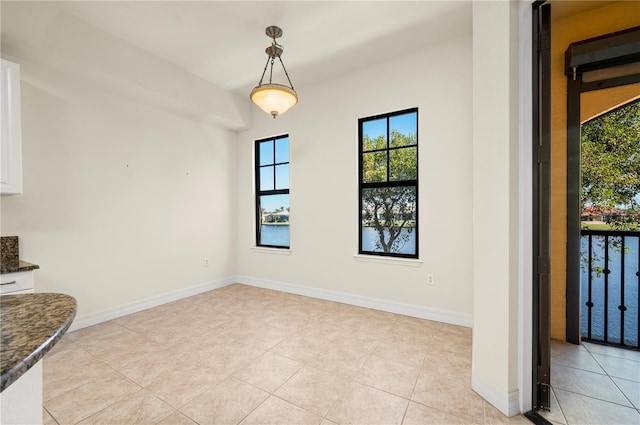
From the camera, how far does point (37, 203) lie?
2732 millimetres

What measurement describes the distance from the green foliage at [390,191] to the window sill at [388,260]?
167mm

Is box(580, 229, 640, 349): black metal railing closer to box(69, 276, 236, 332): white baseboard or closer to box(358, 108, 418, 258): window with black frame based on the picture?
box(358, 108, 418, 258): window with black frame

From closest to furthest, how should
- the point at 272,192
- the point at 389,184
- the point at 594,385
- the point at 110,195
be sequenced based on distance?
the point at 594,385
the point at 110,195
the point at 389,184
the point at 272,192

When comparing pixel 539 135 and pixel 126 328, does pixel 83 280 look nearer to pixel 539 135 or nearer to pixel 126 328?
pixel 126 328

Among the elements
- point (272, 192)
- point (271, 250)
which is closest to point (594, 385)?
point (271, 250)

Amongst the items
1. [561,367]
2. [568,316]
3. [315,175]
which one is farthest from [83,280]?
[568,316]

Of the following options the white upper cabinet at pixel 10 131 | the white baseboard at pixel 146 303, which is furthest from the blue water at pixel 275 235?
the white upper cabinet at pixel 10 131

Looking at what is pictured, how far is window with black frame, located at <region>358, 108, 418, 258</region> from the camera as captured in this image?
3369mm

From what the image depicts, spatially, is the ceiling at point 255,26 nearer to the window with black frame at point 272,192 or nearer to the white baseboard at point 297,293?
the window with black frame at point 272,192

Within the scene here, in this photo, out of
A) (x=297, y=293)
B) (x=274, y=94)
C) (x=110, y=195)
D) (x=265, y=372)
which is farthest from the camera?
(x=297, y=293)

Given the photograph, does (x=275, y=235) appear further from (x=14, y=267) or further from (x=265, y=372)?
(x=14, y=267)

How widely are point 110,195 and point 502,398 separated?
418cm

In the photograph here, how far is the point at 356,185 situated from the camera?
3.63 metres

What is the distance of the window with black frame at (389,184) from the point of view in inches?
133
